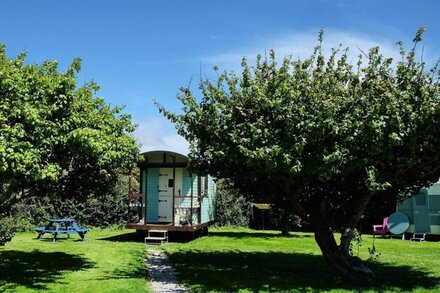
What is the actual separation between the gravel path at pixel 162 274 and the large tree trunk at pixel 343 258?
390 centimetres

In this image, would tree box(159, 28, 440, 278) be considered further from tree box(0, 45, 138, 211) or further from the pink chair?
the pink chair

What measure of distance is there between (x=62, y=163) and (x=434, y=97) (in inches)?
326

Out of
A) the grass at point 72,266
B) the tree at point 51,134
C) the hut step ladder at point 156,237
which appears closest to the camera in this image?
the tree at point 51,134

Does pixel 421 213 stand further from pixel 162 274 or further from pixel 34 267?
pixel 34 267

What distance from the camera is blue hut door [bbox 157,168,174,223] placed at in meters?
21.8

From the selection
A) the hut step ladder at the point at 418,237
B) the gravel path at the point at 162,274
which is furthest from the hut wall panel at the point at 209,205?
the hut step ladder at the point at 418,237

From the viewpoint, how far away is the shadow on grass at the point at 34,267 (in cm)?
1065

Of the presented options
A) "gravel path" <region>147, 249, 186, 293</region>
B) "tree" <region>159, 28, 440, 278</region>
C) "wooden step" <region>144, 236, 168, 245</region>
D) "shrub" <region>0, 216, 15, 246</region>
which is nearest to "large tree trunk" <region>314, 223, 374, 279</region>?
"tree" <region>159, 28, 440, 278</region>

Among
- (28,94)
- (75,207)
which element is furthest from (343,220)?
(75,207)

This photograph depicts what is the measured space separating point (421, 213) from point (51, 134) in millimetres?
20305

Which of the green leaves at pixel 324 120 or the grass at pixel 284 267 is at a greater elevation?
the green leaves at pixel 324 120

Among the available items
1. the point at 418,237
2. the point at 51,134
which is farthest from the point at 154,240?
the point at 418,237

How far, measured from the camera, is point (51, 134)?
9.69 meters

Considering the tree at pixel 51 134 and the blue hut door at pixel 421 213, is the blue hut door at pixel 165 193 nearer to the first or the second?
the tree at pixel 51 134
